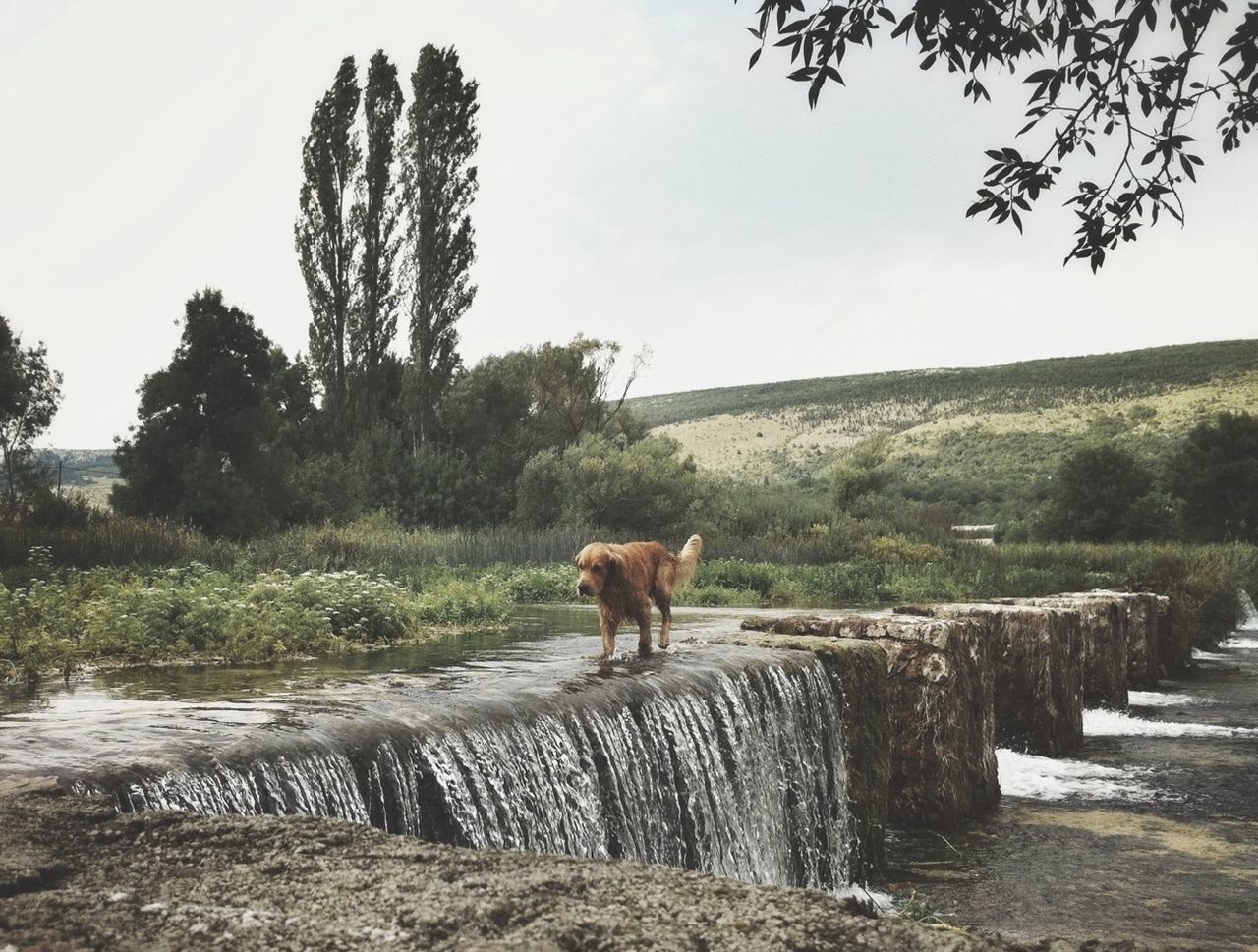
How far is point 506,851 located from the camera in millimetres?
3031

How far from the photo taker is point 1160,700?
49.1 feet

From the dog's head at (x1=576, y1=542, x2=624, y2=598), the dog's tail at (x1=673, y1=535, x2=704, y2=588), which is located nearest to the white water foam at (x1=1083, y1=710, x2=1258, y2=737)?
the dog's tail at (x1=673, y1=535, x2=704, y2=588)

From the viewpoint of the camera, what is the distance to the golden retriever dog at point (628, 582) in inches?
283

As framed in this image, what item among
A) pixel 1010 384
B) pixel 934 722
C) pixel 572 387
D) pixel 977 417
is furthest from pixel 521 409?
pixel 1010 384

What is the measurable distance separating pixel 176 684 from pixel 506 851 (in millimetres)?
5250

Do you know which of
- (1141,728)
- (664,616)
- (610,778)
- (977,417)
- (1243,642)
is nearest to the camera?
(610,778)

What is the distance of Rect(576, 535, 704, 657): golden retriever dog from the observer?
23.6 feet

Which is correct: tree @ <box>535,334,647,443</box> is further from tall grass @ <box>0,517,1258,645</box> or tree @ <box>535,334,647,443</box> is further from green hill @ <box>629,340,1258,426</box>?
green hill @ <box>629,340,1258,426</box>

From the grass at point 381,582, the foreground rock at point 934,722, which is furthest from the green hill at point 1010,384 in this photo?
the foreground rock at point 934,722

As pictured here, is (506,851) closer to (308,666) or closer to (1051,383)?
(308,666)

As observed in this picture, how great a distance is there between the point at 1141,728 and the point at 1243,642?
41.3 ft

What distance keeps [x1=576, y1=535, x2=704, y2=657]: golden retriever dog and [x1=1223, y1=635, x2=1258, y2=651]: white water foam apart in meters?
17.4

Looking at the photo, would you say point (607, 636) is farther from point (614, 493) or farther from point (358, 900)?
point (614, 493)

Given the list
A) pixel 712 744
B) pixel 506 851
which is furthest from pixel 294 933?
pixel 712 744
